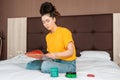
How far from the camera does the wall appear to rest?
2971mm

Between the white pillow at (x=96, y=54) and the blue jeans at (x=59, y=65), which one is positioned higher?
the blue jeans at (x=59, y=65)

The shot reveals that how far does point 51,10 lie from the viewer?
5.68ft

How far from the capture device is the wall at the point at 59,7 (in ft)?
9.75

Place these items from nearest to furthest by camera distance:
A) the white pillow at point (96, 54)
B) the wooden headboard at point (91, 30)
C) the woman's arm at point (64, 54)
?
the woman's arm at point (64, 54) < the white pillow at point (96, 54) < the wooden headboard at point (91, 30)

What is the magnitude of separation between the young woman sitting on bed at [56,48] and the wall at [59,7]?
1.39m

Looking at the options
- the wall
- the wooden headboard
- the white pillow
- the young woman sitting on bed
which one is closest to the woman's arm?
the young woman sitting on bed

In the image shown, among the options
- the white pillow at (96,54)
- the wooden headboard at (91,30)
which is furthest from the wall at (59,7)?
the white pillow at (96,54)

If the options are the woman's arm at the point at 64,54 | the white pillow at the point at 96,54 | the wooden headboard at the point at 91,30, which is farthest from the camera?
the wooden headboard at the point at 91,30

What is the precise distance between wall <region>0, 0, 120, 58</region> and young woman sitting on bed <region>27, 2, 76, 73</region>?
54.9 inches

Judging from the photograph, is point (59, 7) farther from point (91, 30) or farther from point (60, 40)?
point (60, 40)

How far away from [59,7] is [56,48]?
1560mm

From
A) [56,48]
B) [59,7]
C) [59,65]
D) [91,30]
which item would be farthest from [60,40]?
[59,7]

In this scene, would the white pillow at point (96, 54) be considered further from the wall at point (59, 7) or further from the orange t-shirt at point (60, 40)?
the orange t-shirt at point (60, 40)

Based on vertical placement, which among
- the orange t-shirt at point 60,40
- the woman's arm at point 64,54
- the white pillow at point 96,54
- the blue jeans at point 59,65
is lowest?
the white pillow at point 96,54
